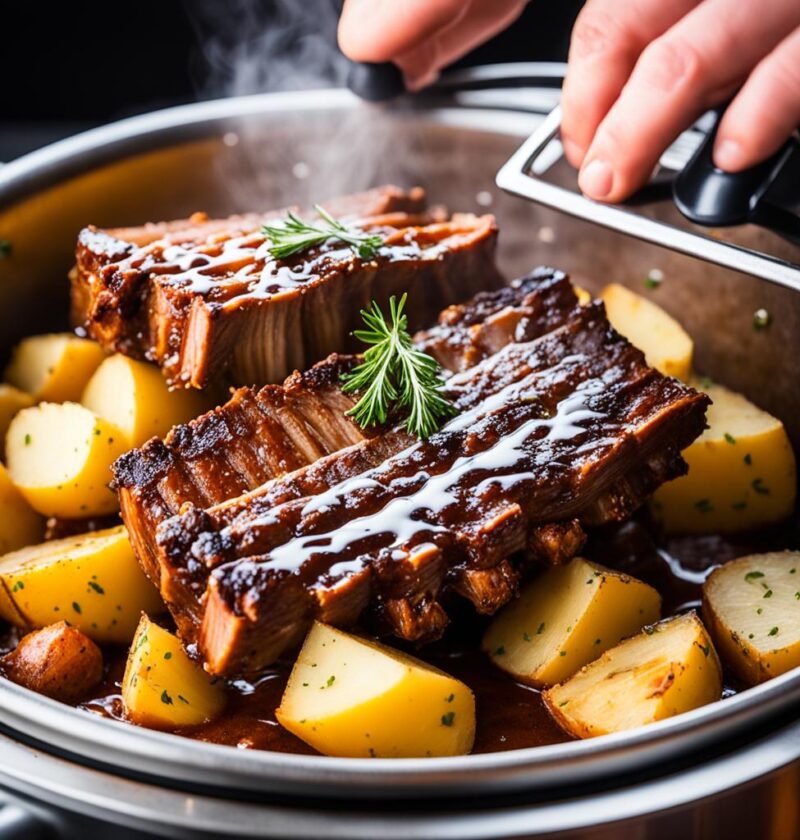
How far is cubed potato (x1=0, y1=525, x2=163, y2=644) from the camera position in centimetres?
216

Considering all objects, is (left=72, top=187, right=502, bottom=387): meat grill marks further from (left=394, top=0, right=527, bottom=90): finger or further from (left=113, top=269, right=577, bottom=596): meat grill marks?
(left=394, top=0, right=527, bottom=90): finger

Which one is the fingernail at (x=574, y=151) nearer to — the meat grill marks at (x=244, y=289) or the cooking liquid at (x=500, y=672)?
the meat grill marks at (x=244, y=289)

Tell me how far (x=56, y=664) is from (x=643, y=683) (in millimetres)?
1162

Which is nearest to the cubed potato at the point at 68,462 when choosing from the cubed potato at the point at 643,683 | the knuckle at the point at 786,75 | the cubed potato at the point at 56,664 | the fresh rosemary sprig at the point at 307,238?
the cubed potato at the point at 56,664

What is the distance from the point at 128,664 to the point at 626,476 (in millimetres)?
1085

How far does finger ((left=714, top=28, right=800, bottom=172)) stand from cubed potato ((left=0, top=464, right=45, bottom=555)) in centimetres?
176

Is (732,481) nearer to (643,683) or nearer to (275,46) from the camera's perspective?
(643,683)

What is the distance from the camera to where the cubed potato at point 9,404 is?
104 inches

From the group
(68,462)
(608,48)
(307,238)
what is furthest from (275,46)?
(68,462)


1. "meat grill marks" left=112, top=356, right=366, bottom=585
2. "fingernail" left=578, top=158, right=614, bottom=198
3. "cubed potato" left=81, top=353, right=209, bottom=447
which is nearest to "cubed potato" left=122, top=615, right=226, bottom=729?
"meat grill marks" left=112, top=356, right=366, bottom=585

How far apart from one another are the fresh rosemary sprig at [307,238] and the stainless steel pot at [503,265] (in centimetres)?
90

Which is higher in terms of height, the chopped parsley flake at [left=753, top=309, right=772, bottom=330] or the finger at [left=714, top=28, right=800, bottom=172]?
the finger at [left=714, top=28, right=800, bottom=172]

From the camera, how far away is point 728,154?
2.04 metres

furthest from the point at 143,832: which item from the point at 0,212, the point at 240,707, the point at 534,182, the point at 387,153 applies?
the point at 387,153
